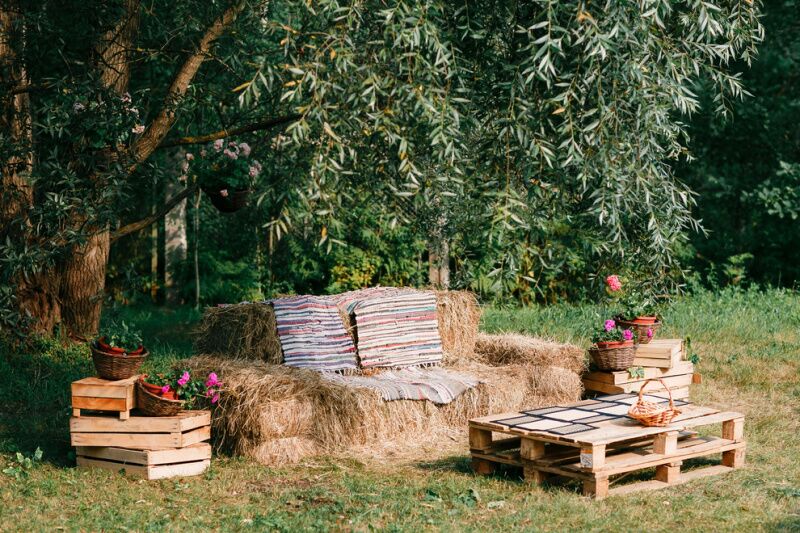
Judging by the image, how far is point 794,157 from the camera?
16.4 m

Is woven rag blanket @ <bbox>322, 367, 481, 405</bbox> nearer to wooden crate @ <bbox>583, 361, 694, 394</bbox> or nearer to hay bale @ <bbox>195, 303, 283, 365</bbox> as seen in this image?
hay bale @ <bbox>195, 303, 283, 365</bbox>

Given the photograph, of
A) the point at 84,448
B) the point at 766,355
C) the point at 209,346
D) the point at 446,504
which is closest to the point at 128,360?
the point at 84,448

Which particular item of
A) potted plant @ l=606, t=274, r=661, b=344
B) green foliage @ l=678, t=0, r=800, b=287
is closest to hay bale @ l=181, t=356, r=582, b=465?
potted plant @ l=606, t=274, r=661, b=344

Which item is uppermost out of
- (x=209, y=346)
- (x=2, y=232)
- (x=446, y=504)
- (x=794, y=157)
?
(x=794, y=157)

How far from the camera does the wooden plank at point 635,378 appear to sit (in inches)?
312

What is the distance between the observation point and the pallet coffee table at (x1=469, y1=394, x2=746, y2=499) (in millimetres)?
5574

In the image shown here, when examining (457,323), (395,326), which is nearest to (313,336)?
(395,326)

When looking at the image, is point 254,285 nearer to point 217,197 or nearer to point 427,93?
point 217,197

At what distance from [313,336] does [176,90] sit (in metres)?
2.79

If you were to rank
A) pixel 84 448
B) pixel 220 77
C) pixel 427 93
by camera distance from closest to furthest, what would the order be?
pixel 427 93, pixel 84 448, pixel 220 77

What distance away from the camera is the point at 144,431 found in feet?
20.3

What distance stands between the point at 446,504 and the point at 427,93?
2.40 m

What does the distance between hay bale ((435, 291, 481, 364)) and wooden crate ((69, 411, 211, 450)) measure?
9.15ft

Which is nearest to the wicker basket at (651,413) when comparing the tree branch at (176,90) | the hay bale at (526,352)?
the hay bale at (526,352)
